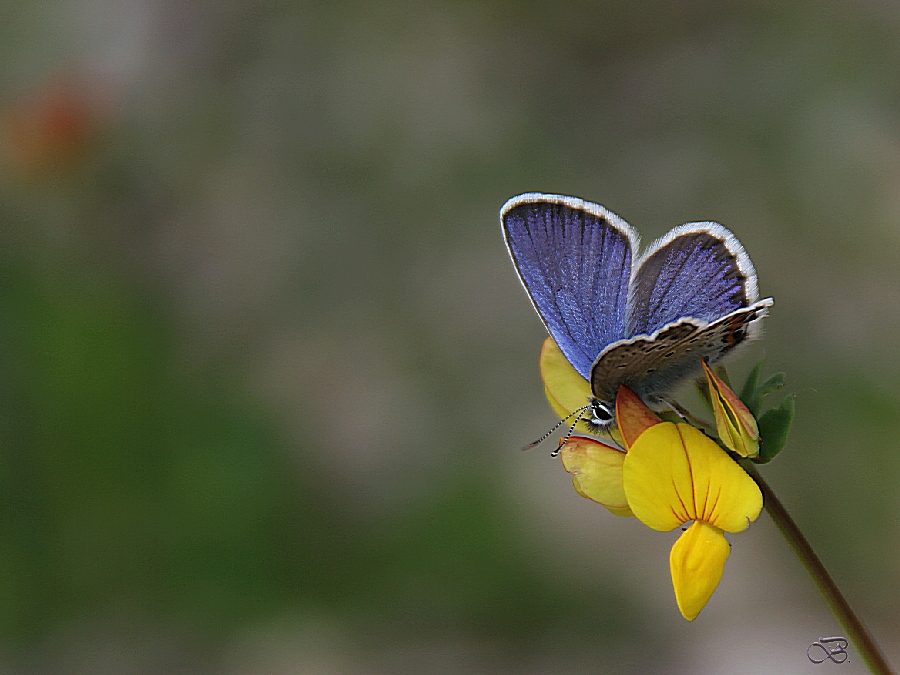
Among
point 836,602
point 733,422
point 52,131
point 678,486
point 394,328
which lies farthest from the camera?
point 394,328

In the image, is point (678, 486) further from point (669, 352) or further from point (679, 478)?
point (669, 352)

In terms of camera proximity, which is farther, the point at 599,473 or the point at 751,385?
the point at 599,473

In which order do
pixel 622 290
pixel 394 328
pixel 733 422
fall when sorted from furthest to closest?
pixel 394 328 → pixel 622 290 → pixel 733 422

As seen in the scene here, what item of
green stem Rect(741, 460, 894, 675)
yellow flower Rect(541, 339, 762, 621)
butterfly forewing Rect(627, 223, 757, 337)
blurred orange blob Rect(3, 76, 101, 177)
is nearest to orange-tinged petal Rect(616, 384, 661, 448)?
yellow flower Rect(541, 339, 762, 621)

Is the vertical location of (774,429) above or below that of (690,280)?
below

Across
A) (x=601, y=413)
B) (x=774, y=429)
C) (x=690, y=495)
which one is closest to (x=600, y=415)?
(x=601, y=413)

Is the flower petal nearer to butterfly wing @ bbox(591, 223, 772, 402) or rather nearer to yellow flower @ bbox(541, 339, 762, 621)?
yellow flower @ bbox(541, 339, 762, 621)
